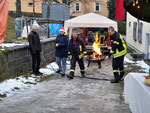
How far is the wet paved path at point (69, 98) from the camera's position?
5762 mm

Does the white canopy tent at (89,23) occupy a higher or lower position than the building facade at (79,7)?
lower

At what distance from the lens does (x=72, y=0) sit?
39625mm

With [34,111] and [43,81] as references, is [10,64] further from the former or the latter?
[34,111]

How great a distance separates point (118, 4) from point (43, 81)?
403 centimetres

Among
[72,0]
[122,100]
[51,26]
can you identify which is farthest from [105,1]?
[122,100]

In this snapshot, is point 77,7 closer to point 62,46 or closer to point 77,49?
point 62,46

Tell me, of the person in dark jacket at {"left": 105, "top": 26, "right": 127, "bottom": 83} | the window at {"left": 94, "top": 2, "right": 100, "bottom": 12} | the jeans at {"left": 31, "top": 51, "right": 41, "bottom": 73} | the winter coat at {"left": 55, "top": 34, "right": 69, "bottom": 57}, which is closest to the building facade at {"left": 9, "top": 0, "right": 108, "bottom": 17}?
the window at {"left": 94, "top": 2, "right": 100, "bottom": 12}

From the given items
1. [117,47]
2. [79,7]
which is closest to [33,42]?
[117,47]

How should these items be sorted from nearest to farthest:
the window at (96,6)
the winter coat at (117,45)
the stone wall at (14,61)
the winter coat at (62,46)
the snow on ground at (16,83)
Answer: the snow on ground at (16,83), the stone wall at (14,61), the winter coat at (117,45), the winter coat at (62,46), the window at (96,6)

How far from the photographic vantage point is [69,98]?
6773mm

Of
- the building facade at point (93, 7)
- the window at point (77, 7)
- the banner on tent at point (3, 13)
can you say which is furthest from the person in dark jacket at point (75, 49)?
the window at point (77, 7)

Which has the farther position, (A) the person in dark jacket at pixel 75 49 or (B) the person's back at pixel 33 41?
(A) the person in dark jacket at pixel 75 49

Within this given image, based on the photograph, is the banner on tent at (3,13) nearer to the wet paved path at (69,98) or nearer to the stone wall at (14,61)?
the wet paved path at (69,98)

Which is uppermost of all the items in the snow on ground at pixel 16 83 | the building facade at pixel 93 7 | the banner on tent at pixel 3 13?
the building facade at pixel 93 7
